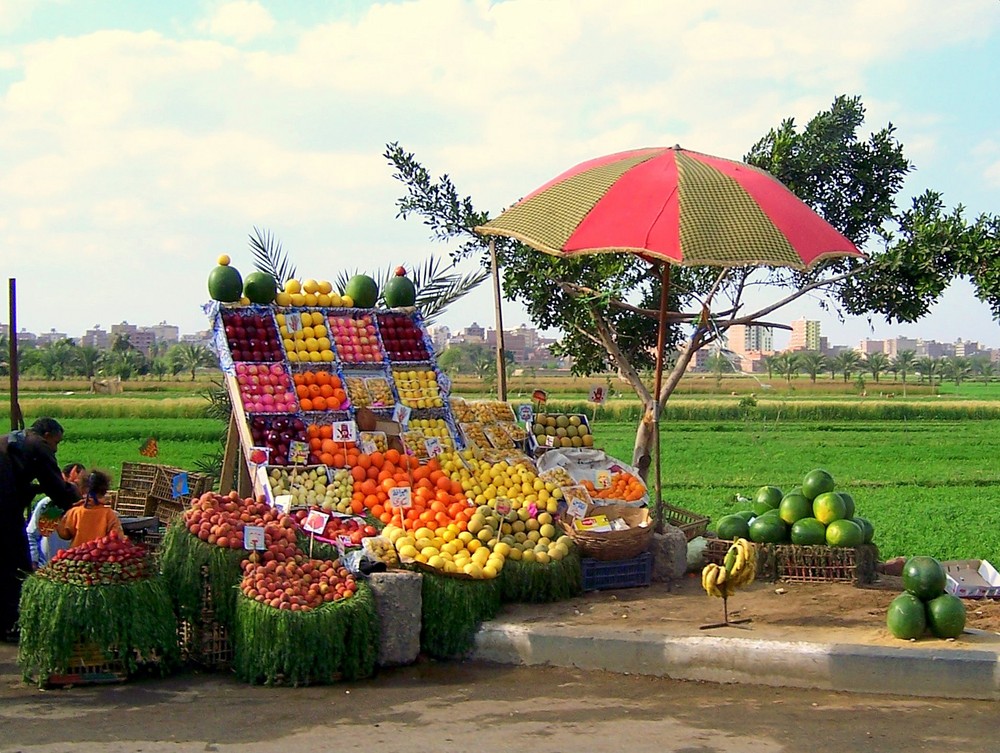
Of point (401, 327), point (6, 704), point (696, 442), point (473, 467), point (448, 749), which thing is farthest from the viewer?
point (696, 442)

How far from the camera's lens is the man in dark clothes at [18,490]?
730 centimetres

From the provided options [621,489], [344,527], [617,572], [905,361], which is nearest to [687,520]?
[621,489]

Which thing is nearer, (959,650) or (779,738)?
(779,738)

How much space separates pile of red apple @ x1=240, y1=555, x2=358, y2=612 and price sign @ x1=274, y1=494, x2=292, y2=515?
0.80 m

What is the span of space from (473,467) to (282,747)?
3867 mm

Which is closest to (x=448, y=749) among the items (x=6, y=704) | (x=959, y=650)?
(x=6, y=704)

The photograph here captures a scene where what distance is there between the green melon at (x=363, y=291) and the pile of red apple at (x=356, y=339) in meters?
0.21

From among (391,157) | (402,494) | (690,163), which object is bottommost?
(402,494)

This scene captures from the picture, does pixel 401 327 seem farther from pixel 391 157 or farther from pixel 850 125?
pixel 850 125

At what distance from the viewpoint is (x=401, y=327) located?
9867 millimetres

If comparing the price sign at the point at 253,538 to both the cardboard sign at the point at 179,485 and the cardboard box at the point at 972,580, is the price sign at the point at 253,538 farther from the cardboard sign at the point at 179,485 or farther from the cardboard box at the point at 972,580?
the cardboard box at the point at 972,580

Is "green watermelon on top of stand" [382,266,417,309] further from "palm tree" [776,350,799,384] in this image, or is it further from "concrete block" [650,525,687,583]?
"palm tree" [776,350,799,384]

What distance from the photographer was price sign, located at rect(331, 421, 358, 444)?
27.3 feet

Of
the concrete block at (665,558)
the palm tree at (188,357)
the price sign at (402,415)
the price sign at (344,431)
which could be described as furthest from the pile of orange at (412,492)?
the palm tree at (188,357)
